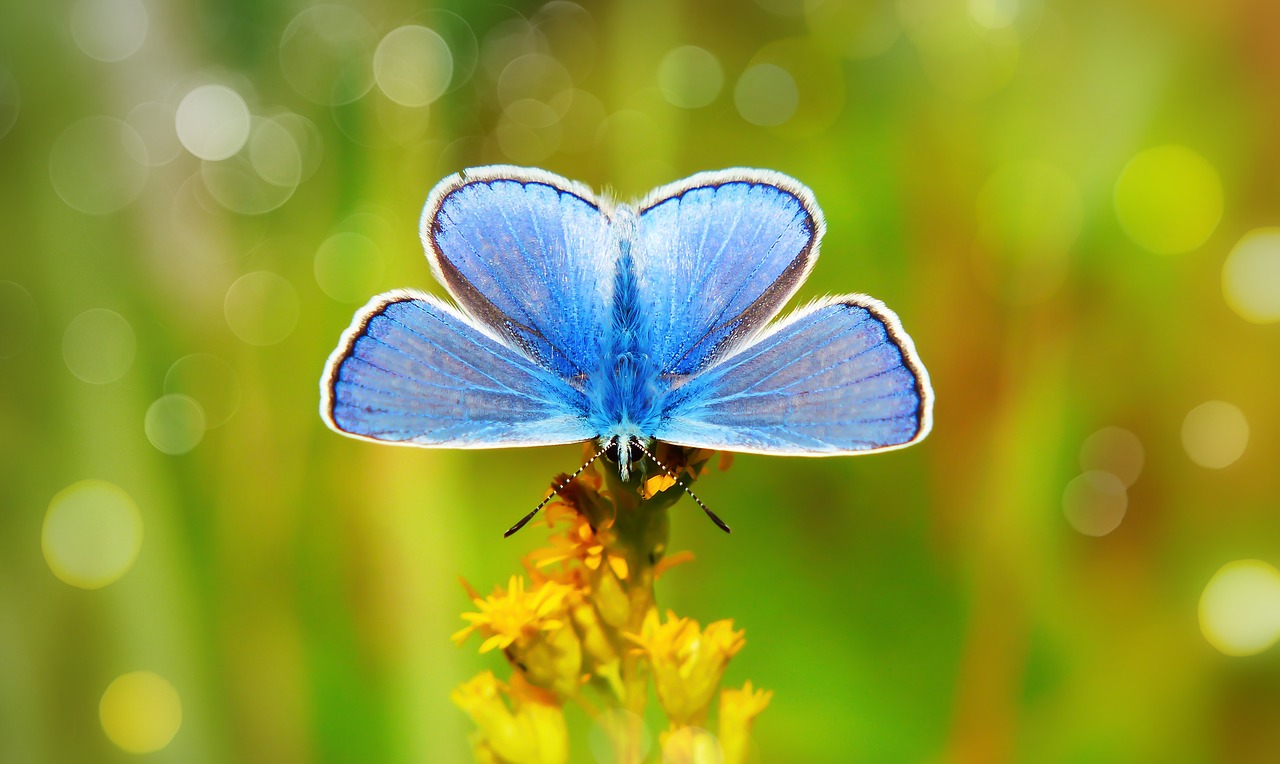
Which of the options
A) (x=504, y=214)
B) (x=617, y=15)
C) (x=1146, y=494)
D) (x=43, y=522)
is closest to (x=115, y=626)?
(x=43, y=522)

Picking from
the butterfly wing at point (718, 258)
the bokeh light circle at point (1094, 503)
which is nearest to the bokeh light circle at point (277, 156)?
the butterfly wing at point (718, 258)

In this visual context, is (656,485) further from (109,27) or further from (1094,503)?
(109,27)

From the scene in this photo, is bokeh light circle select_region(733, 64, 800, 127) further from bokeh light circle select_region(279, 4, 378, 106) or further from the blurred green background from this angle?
bokeh light circle select_region(279, 4, 378, 106)

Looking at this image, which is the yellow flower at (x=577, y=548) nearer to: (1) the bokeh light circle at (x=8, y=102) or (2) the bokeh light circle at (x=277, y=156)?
(2) the bokeh light circle at (x=277, y=156)

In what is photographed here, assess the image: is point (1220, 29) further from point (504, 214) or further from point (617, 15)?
point (504, 214)

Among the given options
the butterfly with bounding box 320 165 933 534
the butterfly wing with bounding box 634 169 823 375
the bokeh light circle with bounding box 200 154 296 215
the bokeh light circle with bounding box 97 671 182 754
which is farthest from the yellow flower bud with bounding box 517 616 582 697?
the bokeh light circle with bounding box 200 154 296 215

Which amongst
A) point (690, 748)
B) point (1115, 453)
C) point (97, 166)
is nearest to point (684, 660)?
point (690, 748)
